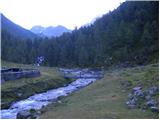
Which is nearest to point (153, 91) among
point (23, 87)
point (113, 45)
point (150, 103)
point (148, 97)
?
point (148, 97)

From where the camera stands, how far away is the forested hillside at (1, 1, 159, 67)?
152m

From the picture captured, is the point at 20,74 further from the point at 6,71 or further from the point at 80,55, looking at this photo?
the point at 80,55

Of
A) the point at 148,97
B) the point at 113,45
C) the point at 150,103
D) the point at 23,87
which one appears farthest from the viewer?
the point at 113,45

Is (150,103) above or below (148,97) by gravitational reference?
below

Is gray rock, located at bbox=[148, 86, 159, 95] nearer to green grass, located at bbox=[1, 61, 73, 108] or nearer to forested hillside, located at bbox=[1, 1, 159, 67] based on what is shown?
green grass, located at bbox=[1, 61, 73, 108]

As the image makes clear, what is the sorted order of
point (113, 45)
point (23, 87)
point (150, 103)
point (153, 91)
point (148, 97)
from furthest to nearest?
point (113, 45) → point (23, 87) → point (153, 91) → point (148, 97) → point (150, 103)

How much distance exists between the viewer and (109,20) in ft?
619

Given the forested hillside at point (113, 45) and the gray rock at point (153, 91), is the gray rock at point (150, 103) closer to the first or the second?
the gray rock at point (153, 91)

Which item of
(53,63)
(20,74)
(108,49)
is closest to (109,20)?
(108,49)

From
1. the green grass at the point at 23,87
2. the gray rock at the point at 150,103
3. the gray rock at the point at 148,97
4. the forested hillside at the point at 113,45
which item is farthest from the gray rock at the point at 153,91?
the forested hillside at the point at 113,45

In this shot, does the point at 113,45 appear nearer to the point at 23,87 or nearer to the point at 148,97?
the point at 23,87

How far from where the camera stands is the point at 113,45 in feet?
555

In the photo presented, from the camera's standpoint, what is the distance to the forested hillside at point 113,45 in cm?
15150

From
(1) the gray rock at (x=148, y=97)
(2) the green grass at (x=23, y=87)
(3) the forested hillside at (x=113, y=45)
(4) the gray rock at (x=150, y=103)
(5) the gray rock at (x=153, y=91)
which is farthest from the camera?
(3) the forested hillside at (x=113, y=45)
